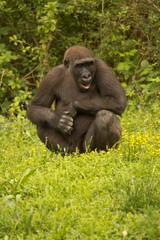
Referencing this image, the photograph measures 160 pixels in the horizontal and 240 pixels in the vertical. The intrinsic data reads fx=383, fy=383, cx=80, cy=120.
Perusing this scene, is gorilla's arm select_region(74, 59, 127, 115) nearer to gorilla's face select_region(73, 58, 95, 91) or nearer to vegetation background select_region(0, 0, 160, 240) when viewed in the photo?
gorilla's face select_region(73, 58, 95, 91)

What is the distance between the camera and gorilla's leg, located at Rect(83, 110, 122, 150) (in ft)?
14.4

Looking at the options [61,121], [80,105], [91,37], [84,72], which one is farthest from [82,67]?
[91,37]

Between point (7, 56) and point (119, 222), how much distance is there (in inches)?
238

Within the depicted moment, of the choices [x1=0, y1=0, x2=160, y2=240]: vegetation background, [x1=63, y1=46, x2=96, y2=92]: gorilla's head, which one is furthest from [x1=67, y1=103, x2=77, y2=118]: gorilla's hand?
[x1=0, y1=0, x2=160, y2=240]: vegetation background

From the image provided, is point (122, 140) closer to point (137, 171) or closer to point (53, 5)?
point (137, 171)

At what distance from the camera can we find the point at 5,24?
31.5 ft

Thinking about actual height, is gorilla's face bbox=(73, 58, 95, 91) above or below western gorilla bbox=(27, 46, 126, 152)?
above

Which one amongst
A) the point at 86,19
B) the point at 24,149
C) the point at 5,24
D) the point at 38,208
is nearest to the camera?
the point at 38,208

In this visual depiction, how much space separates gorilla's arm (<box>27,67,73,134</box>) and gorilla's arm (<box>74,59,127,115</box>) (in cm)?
23

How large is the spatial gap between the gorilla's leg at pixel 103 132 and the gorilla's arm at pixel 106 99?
0.40 feet

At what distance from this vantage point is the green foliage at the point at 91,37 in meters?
7.11

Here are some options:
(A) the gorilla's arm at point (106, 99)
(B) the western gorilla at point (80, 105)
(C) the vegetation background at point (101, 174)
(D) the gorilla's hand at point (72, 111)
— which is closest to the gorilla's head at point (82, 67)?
(B) the western gorilla at point (80, 105)

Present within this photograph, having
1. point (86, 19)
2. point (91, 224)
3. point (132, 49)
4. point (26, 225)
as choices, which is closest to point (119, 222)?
point (91, 224)

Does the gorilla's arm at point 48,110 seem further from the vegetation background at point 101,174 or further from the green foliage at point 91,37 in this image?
the green foliage at point 91,37
